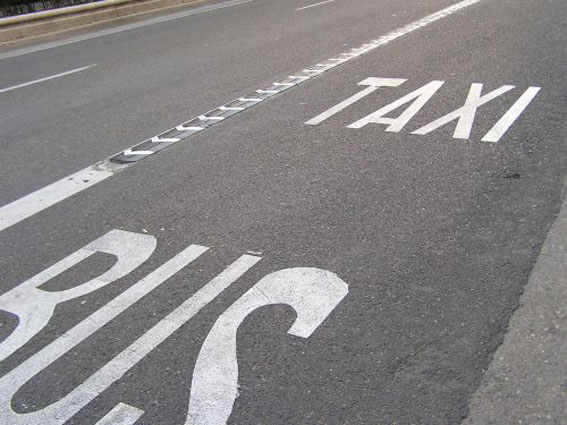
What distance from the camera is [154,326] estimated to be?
3385 millimetres

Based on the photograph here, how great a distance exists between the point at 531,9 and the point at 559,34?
2.82 metres

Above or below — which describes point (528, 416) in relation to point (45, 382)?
below

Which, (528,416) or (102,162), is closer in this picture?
(528,416)

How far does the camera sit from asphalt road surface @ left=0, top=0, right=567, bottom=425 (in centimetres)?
291

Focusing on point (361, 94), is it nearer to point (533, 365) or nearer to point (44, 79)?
point (533, 365)

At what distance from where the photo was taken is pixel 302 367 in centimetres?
299

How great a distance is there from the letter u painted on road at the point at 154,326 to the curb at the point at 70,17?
12884mm

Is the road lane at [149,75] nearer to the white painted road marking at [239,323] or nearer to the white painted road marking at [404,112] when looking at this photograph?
the white painted road marking at [404,112]

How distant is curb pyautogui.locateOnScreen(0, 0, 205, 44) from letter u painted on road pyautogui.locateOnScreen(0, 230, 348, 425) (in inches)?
507

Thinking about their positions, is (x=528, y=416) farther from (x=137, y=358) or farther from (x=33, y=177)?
(x=33, y=177)

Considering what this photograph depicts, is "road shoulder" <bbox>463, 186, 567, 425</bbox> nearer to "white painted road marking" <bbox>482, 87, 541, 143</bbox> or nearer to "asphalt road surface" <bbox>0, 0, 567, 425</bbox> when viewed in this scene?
"asphalt road surface" <bbox>0, 0, 567, 425</bbox>

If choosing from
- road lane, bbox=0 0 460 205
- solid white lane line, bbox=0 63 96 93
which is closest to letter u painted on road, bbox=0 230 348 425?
road lane, bbox=0 0 460 205

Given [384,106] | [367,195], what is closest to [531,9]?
[384,106]

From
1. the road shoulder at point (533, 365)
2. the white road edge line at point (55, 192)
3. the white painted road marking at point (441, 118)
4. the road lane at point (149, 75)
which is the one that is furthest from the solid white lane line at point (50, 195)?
the road shoulder at point (533, 365)
